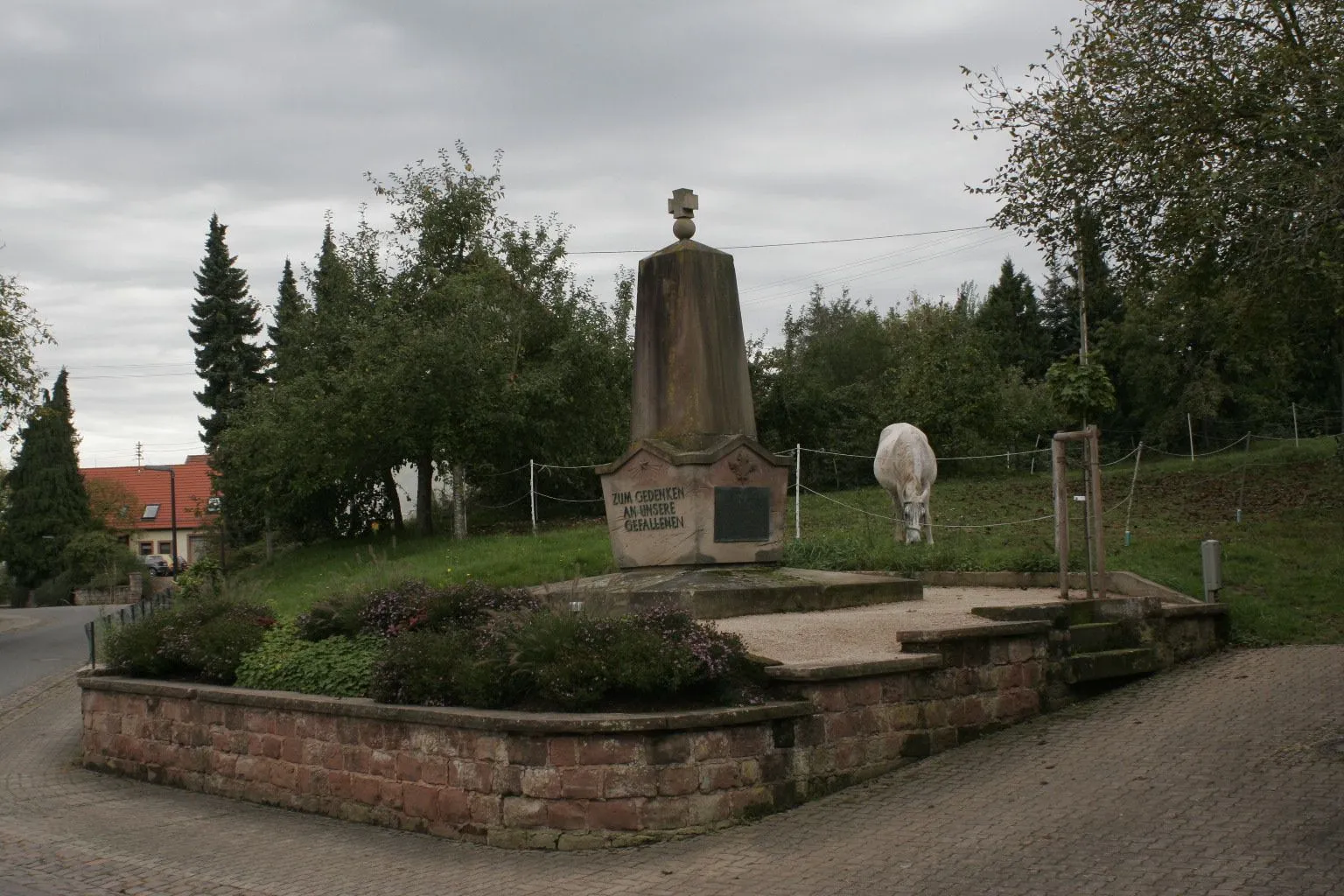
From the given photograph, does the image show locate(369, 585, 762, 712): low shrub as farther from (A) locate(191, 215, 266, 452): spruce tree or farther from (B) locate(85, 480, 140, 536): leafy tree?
(B) locate(85, 480, 140, 536): leafy tree

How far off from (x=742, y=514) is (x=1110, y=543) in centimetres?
740

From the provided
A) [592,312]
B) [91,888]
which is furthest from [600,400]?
[91,888]

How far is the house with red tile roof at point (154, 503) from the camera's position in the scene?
3268 inches

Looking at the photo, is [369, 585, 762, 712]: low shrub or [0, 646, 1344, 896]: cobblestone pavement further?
[369, 585, 762, 712]: low shrub

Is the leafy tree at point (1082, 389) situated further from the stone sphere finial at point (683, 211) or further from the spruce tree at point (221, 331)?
the spruce tree at point (221, 331)

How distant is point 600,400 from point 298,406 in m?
Answer: 8.11

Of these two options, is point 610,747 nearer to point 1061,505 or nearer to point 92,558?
point 1061,505

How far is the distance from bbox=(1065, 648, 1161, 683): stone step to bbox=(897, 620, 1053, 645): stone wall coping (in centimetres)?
45

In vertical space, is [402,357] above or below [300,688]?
above

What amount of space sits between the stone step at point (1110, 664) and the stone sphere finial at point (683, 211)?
6.39 meters

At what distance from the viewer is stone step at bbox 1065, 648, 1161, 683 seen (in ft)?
36.7

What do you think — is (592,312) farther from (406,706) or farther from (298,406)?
(406,706)

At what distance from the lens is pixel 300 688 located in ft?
35.9

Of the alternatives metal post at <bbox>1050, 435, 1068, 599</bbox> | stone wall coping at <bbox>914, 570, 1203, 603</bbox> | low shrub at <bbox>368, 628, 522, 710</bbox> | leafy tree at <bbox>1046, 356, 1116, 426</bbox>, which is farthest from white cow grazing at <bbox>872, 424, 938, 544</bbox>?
leafy tree at <bbox>1046, 356, 1116, 426</bbox>
